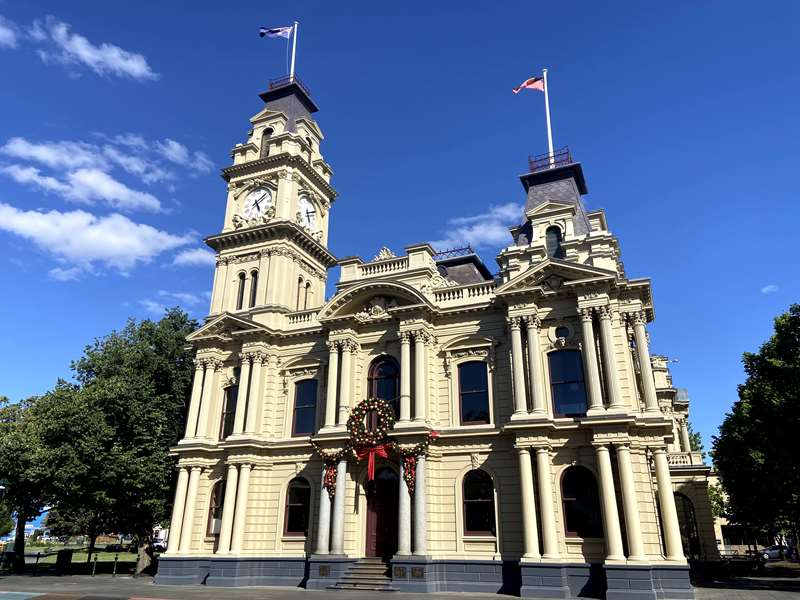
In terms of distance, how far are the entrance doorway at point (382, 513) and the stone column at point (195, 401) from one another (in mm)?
9784

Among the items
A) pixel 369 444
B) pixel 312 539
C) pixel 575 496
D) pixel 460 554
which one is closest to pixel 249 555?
pixel 312 539

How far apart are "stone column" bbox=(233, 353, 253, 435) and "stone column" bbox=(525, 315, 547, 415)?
Answer: 13.5 metres

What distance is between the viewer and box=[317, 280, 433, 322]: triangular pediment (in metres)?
25.5

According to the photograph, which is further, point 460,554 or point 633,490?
point 460,554

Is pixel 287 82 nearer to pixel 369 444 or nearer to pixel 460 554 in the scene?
pixel 369 444

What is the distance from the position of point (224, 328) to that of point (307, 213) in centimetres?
898

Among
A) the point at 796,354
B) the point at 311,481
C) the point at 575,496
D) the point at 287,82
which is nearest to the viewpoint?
the point at 575,496

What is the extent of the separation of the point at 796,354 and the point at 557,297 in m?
13.0

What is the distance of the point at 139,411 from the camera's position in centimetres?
2995

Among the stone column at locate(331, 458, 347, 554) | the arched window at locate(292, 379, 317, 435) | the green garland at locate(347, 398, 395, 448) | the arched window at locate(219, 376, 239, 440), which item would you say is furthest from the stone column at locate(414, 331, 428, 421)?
the arched window at locate(219, 376, 239, 440)

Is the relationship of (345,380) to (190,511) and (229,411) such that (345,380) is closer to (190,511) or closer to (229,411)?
(229,411)

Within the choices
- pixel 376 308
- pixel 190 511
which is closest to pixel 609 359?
pixel 376 308

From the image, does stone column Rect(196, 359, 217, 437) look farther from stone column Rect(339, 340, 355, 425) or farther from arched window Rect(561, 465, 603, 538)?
arched window Rect(561, 465, 603, 538)

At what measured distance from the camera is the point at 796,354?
2678cm
